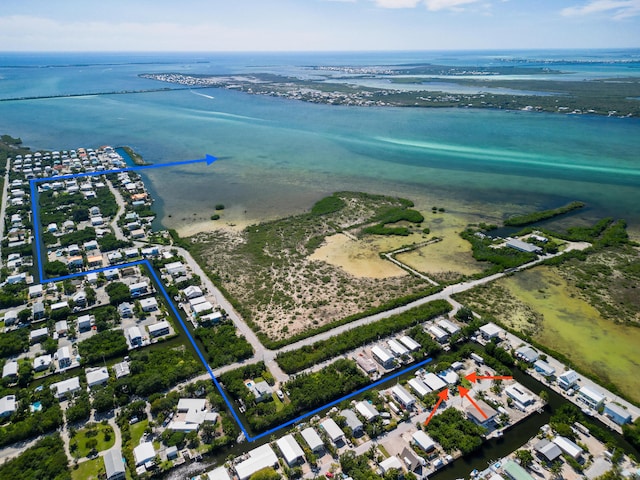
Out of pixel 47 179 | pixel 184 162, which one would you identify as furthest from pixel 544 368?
pixel 47 179

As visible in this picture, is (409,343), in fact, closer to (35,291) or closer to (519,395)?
(519,395)

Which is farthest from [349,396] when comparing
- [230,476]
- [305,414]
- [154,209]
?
[154,209]

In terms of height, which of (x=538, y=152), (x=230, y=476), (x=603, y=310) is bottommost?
(x=230, y=476)

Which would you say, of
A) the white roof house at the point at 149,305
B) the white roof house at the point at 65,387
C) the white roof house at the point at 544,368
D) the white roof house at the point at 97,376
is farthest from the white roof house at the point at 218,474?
the white roof house at the point at 544,368

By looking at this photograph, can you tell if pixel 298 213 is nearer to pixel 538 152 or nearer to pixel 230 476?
pixel 230 476

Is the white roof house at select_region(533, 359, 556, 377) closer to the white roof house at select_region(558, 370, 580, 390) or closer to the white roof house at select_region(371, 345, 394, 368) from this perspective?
the white roof house at select_region(558, 370, 580, 390)

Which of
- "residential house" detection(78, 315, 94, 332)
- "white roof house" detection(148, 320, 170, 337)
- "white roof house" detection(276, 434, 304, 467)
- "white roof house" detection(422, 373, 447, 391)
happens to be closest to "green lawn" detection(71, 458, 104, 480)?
"white roof house" detection(276, 434, 304, 467)
